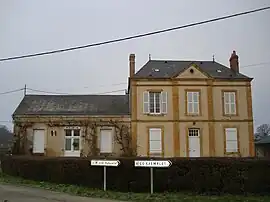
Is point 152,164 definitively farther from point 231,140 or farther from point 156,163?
point 231,140

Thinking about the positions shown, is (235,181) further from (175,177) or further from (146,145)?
(146,145)

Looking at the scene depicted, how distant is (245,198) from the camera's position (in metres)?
12.1

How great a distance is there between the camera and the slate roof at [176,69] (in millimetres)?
27484

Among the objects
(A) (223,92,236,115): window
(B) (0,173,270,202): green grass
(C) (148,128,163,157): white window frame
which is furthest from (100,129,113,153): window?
(B) (0,173,270,202): green grass

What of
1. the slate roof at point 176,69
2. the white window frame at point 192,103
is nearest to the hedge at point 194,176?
the white window frame at point 192,103

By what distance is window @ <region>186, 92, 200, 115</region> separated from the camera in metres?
26.8

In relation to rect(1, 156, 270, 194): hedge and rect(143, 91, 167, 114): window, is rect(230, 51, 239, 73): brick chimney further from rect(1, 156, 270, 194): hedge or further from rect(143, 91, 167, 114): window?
rect(1, 156, 270, 194): hedge

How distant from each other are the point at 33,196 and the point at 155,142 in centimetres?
1492

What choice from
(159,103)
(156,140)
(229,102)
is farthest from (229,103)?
(156,140)

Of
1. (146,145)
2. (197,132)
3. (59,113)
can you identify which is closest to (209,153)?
(197,132)

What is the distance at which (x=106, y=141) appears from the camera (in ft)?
88.1

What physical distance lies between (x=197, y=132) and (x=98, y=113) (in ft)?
25.9

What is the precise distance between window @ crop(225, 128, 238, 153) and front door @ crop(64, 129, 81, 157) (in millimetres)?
11445

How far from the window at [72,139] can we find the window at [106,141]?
1.85 m
